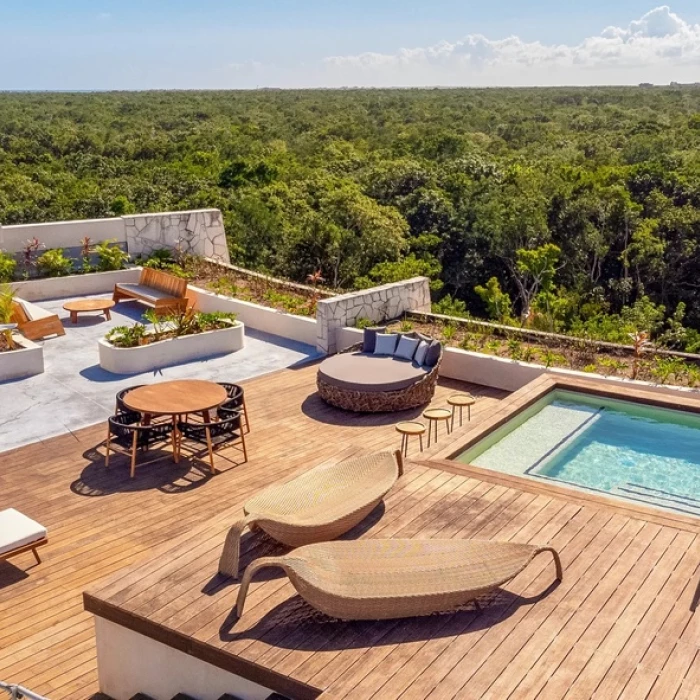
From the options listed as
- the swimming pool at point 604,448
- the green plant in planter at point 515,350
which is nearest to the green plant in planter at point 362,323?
the green plant in planter at point 515,350

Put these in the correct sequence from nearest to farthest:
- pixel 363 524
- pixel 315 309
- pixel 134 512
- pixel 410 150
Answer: pixel 363 524 < pixel 134 512 < pixel 315 309 < pixel 410 150

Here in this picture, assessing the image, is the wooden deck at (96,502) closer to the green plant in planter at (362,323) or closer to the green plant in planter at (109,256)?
the green plant in planter at (362,323)

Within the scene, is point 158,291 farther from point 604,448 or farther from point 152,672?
point 152,672

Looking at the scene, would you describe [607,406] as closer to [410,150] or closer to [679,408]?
[679,408]

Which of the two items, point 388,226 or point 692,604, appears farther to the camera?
point 388,226

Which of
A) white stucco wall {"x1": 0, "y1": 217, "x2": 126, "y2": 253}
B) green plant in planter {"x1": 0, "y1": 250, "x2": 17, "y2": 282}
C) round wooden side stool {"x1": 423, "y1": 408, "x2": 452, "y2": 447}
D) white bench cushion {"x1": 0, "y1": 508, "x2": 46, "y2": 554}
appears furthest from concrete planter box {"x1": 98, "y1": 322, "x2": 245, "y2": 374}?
white bench cushion {"x1": 0, "y1": 508, "x2": 46, "y2": 554}

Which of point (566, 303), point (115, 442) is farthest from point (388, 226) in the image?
point (115, 442)

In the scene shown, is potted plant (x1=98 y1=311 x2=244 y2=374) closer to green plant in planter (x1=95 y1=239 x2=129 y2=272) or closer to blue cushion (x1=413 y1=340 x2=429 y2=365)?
blue cushion (x1=413 y1=340 x2=429 y2=365)
